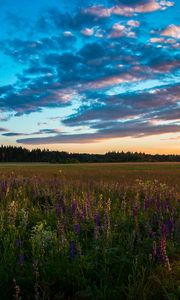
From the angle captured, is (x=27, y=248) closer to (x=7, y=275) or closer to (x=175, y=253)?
(x=7, y=275)

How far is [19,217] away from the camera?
7.73 m

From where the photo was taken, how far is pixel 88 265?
17.6 ft

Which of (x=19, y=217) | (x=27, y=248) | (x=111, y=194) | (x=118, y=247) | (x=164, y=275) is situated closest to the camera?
(x=164, y=275)

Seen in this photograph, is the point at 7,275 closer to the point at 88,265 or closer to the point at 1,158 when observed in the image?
the point at 88,265

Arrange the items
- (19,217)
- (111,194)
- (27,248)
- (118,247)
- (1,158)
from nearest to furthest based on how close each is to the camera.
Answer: (118,247), (27,248), (19,217), (111,194), (1,158)

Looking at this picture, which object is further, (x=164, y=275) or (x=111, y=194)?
(x=111, y=194)

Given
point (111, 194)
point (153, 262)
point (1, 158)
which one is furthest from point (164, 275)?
point (1, 158)

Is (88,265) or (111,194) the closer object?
(88,265)

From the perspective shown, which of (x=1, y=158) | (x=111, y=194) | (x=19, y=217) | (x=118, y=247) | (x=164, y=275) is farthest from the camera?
(x=1, y=158)

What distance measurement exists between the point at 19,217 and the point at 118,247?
2.55 meters

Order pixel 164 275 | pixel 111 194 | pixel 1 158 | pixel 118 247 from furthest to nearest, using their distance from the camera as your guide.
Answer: pixel 1 158, pixel 111 194, pixel 118 247, pixel 164 275

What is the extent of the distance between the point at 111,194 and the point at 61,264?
21.1ft

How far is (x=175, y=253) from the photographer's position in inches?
240

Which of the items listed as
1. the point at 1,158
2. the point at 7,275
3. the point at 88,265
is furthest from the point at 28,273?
the point at 1,158
